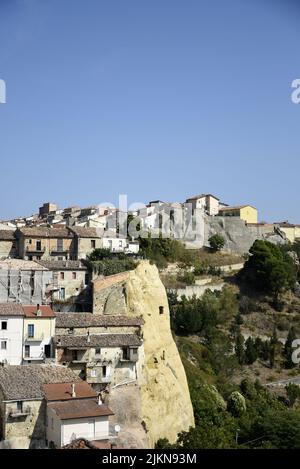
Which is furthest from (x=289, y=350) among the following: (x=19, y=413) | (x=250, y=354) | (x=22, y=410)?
(x=19, y=413)

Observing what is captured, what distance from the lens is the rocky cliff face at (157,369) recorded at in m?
24.1

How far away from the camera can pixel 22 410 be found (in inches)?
799

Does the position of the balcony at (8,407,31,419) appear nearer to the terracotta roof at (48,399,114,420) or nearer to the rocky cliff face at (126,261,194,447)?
the terracotta roof at (48,399,114,420)

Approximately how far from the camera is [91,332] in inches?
969

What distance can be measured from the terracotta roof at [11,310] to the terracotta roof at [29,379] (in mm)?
2340

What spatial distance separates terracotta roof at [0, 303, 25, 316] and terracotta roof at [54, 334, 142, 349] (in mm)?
1752

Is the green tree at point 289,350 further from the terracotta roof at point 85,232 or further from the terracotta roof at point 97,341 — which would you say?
the terracotta roof at point 97,341

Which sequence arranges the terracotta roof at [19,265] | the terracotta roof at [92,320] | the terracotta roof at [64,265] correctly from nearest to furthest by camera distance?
the terracotta roof at [92,320]
the terracotta roof at [19,265]
the terracotta roof at [64,265]

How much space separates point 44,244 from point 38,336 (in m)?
12.1

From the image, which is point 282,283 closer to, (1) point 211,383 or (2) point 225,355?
(2) point 225,355

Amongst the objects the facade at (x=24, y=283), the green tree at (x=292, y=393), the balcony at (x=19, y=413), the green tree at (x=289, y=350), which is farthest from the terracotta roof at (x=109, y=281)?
the green tree at (x=289, y=350)

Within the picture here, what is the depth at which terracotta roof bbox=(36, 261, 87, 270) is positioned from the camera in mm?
30109

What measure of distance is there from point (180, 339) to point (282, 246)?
1973 cm
